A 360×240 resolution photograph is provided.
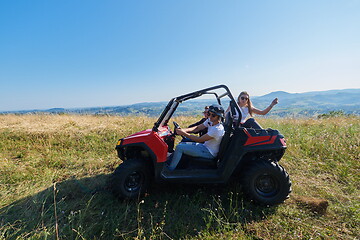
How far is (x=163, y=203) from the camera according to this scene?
2812mm

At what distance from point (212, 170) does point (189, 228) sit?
0.91 m

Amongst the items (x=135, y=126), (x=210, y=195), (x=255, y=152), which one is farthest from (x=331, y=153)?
(x=135, y=126)

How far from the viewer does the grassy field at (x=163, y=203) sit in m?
2.22

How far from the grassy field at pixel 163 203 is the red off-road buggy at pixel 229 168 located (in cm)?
23

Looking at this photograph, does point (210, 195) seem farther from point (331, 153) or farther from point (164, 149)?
point (331, 153)

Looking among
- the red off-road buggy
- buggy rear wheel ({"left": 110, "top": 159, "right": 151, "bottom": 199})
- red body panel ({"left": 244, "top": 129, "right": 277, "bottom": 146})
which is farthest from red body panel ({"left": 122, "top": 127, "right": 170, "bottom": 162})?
red body panel ({"left": 244, "top": 129, "right": 277, "bottom": 146})

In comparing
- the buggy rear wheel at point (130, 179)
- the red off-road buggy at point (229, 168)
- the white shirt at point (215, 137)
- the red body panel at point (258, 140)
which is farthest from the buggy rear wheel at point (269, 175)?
the buggy rear wheel at point (130, 179)

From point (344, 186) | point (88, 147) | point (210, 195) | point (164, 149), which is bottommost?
point (344, 186)

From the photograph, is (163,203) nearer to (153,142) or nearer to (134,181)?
(134,181)

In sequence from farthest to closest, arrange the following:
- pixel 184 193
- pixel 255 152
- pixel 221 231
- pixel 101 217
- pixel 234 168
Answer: pixel 184 193 → pixel 255 152 → pixel 234 168 → pixel 101 217 → pixel 221 231

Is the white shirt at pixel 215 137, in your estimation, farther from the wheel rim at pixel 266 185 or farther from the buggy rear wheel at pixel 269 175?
the wheel rim at pixel 266 185

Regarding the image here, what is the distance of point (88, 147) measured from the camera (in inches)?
208

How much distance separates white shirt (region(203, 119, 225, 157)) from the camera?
2711mm

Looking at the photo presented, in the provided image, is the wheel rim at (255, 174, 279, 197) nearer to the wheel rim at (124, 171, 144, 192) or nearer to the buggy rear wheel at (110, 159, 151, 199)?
the buggy rear wheel at (110, 159, 151, 199)
